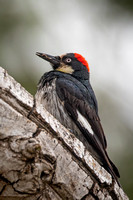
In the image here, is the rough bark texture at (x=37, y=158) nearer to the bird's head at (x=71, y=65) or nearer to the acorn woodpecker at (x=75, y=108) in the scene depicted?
the acorn woodpecker at (x=75, y=108)

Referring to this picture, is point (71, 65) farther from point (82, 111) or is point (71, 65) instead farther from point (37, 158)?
point (37, 158)

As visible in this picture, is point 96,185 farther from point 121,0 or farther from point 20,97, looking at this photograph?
point 121,0

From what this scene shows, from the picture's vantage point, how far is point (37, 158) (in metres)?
2.00

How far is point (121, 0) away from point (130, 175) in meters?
3.23

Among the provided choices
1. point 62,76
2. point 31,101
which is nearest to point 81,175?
point 31,101

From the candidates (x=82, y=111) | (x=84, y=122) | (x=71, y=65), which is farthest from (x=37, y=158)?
(x=71, y=65)

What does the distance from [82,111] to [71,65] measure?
1226 millimetres

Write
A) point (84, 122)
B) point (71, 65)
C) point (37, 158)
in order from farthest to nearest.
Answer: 1. point (71, 65)
2. point (84, 122)
3. point (37, 158)

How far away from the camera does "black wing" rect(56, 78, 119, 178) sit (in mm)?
3352

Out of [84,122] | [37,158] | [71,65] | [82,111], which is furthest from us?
[71,65]

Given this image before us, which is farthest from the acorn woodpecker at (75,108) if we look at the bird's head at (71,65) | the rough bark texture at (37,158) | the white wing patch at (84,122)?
the rough bark texture at (37,158)

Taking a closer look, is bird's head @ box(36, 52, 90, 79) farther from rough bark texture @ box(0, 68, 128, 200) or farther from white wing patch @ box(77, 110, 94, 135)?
rough bark texture @ box(0, 68, 128, 200)

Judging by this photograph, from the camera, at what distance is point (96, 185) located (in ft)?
7.61

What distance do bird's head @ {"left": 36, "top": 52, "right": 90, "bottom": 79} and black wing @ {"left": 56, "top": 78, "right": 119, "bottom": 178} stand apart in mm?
647
